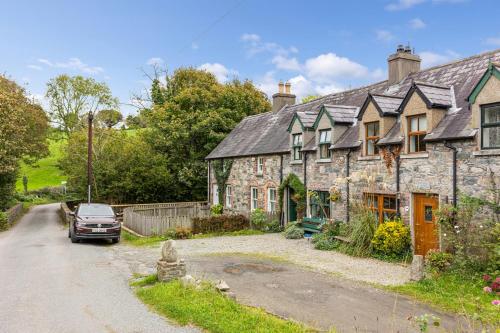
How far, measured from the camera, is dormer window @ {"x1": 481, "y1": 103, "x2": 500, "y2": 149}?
1195 centimetres

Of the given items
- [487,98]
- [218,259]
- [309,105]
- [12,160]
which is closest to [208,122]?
[309,105]

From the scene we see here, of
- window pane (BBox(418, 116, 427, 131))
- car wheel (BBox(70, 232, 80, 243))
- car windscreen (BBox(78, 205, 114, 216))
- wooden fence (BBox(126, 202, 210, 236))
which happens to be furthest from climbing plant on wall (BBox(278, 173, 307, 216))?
car wheel (BBox(70, 232, 80, 243))

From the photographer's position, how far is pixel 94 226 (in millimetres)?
18500

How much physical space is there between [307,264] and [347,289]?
319 cm

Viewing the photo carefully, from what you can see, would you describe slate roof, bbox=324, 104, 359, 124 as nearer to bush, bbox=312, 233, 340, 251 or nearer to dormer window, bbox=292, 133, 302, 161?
dormer window, bbox=292, 133, 302, 161

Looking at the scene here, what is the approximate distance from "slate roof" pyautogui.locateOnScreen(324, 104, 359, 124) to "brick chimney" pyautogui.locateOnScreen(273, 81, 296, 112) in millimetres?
10100

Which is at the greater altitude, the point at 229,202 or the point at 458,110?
the point at 458,110

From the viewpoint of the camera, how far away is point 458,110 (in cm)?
1384

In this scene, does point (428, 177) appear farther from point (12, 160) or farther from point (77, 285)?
point (12, 160)

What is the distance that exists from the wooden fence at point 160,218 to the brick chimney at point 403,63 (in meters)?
11.9

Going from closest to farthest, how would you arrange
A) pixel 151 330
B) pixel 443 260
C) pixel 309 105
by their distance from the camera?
pixel 151 330 → pixel 443 260 → pixel 309 105

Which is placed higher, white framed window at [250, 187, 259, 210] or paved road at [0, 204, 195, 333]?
white framed window at [250, 187, 259, 210]

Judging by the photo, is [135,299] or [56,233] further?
[56,233]

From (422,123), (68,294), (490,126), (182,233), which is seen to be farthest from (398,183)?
(68,294)
